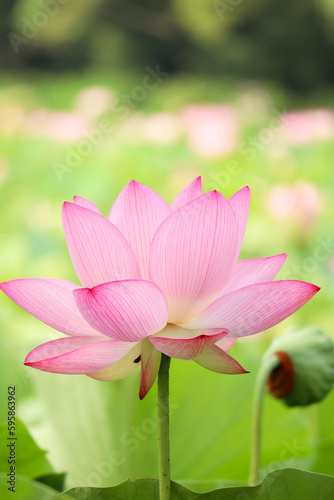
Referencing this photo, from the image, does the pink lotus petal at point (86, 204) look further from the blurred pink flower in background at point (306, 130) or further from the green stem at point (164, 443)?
the blurred pink flower in background at point (306, 130)

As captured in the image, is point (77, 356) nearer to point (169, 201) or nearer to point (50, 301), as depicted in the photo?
point (50, 301)

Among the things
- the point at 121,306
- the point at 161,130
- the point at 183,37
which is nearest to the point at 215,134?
the point at 161,130

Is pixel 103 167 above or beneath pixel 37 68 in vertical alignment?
beneath

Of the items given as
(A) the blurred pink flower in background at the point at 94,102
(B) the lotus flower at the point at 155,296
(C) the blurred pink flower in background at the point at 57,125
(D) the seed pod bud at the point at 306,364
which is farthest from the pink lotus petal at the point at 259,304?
(A) the blurred pink flower in background at the point at 94,102

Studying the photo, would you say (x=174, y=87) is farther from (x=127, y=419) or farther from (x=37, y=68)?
(x=127, y=419)

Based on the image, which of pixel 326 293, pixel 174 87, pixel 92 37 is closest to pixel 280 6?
pixel 174 87

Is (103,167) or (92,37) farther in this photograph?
(92,37)

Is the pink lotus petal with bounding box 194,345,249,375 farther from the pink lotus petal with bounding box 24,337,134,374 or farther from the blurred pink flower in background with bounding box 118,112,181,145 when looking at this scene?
the blurred pink flower in background with bounding box 118,112,181,145
